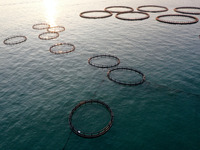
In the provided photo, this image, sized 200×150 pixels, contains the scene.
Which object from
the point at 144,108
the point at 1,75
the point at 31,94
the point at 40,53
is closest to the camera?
the point at 144,108

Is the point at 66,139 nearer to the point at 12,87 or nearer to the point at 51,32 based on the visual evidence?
the point at 12,87

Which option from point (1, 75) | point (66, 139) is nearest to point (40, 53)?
point (1, 75)

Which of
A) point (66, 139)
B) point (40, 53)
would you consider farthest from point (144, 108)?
point (40, 53)

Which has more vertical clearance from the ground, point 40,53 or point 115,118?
point 40,53

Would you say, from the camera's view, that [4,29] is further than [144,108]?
Yes

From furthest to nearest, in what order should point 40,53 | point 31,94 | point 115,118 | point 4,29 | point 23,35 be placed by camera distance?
point 4,29 → point 23,35 → point 40,53 → point 31,94 → point 115,118

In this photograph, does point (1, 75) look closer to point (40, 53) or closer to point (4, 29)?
point (40, 53)

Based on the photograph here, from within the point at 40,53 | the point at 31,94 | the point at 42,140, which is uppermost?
the point at 40,53
